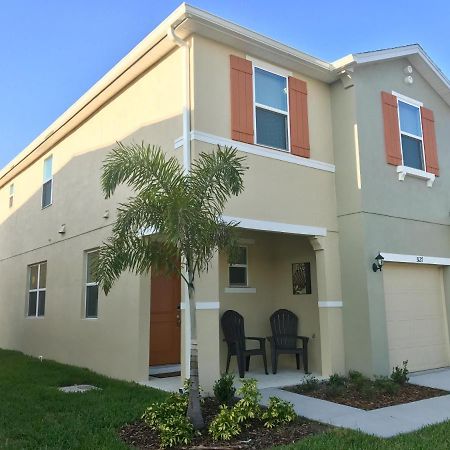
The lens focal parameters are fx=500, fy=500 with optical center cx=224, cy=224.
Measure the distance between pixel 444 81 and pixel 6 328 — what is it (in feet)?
43.9

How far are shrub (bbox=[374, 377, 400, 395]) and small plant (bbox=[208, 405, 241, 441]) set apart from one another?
3.03 metres

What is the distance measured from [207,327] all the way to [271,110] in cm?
403

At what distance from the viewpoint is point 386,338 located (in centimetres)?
899

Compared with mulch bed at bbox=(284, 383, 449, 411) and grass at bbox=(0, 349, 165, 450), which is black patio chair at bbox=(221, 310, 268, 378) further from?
grass at bbox=(0, 349, 165, 450)

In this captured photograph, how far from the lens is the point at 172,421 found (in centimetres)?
535

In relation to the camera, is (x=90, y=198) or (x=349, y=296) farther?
(x=90, y=198)

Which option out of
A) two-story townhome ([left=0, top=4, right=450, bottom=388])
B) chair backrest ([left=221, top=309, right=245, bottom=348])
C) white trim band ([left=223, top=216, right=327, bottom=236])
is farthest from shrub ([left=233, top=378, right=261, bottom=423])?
chair backrest ([left=221, top=309, right=245, bottom=348])

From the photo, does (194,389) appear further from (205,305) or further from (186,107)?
(186,107)

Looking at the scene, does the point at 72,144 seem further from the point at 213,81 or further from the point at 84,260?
the point at 213,81

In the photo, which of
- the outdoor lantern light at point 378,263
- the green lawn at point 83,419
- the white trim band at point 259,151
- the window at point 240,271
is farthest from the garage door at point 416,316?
the green lawn at point 83,419

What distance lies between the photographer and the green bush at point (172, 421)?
518 centimetres

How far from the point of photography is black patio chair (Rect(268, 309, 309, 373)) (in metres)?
9.30

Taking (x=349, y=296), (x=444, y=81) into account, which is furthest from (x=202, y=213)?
(x=444, y=81)

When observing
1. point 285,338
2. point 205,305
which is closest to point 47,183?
point 285,338
